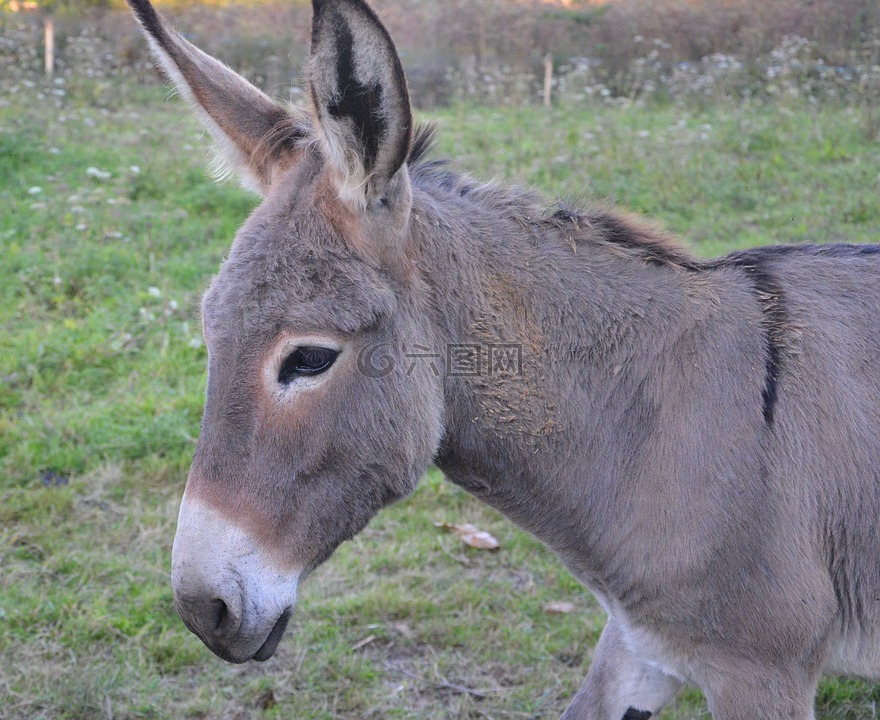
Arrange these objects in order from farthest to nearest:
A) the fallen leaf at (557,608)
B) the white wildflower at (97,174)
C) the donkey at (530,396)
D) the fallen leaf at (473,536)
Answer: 1. the white wildflower at (97,174)
2. the fallen leaf at (473,536)
3. the fallen leaf at (557,608)
4. the donkey at (530,396)

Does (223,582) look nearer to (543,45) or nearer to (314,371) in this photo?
(314,371)

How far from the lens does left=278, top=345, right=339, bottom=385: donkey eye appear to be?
2029 millimetres

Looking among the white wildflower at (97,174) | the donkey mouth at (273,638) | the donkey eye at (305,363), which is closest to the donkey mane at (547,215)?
the donkey eye at (305,363)

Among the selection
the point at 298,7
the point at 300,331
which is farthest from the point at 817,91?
the point at 300,331

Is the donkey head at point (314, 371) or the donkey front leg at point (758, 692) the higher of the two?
the donkey head at point (314, 371)

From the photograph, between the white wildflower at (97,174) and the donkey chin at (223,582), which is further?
the white wildflower at (97,174)

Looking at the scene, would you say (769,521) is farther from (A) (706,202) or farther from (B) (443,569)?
(A) (706,202)

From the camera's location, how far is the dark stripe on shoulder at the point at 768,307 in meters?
2.30

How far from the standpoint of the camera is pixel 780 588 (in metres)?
2.19

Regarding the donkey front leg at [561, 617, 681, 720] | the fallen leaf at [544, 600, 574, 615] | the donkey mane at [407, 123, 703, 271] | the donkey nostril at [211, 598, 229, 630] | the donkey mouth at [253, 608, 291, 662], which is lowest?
the fallen leaf at [544, 600, 574, 615]

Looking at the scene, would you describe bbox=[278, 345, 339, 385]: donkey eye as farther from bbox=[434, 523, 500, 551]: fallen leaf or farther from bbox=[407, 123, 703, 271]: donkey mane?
bbox=[434, 523, 500, 551]: fallen leaf

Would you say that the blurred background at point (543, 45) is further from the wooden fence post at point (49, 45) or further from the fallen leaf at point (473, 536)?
the fallen leaf at point (473, 536)

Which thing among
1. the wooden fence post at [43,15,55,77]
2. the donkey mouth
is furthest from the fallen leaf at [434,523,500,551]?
the wooden fence post at [43,15,55,77]

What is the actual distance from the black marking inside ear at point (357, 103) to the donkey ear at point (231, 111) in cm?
35
